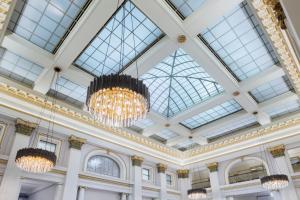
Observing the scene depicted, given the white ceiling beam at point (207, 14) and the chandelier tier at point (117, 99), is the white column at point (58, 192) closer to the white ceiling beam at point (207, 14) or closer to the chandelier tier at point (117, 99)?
the chandelier tier at point (117, 99)

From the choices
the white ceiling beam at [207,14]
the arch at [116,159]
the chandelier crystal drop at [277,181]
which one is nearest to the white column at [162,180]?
the arch at [116,159]

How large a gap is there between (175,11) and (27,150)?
5.81m

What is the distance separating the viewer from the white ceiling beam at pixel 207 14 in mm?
6488

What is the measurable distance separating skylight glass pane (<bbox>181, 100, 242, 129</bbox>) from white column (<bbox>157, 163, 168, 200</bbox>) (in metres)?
2.84

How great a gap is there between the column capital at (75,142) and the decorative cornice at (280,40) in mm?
8170

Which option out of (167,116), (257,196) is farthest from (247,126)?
(257,196)

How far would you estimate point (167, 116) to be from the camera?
39.6ft

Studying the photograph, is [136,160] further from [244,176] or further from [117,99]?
[117,99]

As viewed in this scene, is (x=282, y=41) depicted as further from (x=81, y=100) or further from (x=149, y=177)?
(x=149, y=177)

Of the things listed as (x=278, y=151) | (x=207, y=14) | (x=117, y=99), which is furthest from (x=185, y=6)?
(x=278, y=151)

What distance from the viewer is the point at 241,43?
8.15m

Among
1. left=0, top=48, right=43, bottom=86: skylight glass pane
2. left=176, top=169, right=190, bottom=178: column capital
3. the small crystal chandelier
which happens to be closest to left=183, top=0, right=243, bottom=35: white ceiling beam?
left=0, top=48, right=43, bottom=86: skylight glass pane

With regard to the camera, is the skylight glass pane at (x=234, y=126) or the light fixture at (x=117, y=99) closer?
the light fixture at (x=117, y=99)

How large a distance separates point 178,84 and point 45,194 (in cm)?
719
